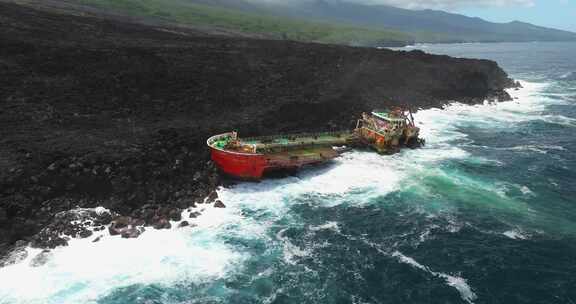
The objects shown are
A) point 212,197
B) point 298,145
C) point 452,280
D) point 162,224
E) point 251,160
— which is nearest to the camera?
point 452,280

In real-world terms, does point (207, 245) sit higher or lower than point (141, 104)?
lower

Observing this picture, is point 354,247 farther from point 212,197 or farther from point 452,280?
point 212,197

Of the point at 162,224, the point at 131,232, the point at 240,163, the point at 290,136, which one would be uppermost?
the point at 290,136

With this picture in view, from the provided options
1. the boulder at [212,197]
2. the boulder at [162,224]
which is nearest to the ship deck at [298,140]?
the boulder at [212,197]

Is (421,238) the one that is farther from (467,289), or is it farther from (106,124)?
(106,124)

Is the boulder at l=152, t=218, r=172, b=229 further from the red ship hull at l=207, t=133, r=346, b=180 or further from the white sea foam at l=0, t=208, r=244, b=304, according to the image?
the red ship hull at l=207, t=133, r=346, b=180

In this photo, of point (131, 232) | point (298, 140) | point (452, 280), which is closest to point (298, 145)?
point (298, 140)

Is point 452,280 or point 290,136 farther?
point 290,136
